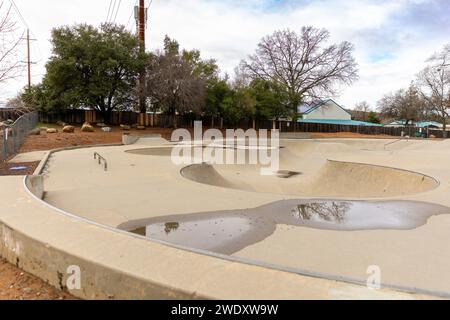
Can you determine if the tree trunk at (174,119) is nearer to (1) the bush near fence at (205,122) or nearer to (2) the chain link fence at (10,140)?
(1) the bush near fence at (205,122)

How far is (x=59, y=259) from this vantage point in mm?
2732

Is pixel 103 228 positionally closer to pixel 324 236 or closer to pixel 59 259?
pixel 59 259

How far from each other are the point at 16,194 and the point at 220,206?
3458 mm

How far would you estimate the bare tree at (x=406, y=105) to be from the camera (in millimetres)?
50722

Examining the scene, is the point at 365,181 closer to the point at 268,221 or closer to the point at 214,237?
the point at 268,221

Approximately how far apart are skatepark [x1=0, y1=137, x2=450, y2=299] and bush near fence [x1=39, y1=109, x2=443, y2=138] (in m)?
19.1

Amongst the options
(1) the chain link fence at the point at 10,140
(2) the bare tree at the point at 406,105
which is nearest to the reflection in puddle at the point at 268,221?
(1) the chain link fence at the point at 10,140

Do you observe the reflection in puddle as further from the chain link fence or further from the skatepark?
the chain link fence

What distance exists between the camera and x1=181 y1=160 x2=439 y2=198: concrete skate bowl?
10.2 meters

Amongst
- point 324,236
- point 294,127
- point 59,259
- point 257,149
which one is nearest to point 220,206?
point 324,236

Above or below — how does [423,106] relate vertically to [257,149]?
above

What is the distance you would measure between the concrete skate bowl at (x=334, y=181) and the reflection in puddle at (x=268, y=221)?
3322 mm

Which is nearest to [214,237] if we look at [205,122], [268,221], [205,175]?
[268,221]
